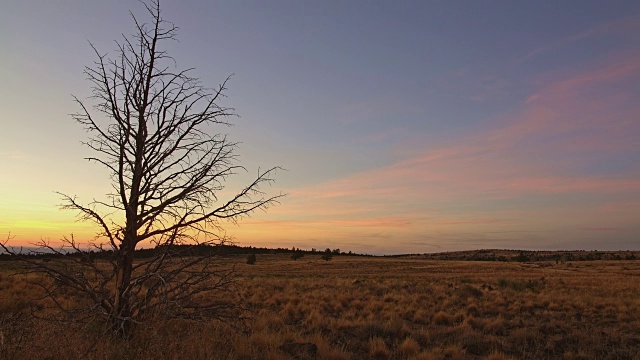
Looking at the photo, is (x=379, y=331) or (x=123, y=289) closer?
(x=123, y=289)

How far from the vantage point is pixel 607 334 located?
1198cm

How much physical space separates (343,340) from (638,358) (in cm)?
636

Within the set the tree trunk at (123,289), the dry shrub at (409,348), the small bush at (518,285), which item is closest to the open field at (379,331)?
the dry shrub at (409,348)

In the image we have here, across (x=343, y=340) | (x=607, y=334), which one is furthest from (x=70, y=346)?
(x=607, y=334)

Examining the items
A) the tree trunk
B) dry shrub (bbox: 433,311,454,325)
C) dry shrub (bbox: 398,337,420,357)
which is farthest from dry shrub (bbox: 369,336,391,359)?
the tree trunk

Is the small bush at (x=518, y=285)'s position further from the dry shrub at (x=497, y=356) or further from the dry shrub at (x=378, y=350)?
the dry shrub at (x=378, y=350)

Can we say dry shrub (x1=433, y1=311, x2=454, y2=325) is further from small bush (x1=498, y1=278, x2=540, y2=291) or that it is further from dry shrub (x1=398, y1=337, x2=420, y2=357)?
small bush (x1=498, y1=278, x2=540, y2=291)

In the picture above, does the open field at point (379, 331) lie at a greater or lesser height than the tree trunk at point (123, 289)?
lesser

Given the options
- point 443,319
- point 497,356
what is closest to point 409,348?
point 497,356

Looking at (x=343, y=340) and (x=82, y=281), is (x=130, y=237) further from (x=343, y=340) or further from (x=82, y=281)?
(x=343, y=340)

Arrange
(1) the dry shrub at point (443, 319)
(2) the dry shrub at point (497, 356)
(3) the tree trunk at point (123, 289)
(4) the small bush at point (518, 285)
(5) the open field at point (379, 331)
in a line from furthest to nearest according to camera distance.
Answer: (4) the small bush at point (518, 285)
(1) the dry shrub at point (443, 319)
(2) the dry shrub at point (497, 356)
(3) the tree trunk at point (123, 289)
(5) the open field at point (379, 331)

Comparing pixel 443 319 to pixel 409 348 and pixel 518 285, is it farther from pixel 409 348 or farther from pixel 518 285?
pixel 518 285

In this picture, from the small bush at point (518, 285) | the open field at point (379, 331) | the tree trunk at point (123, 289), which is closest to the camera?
the open field at point (379, 331)

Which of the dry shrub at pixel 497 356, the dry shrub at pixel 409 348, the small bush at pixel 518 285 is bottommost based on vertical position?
the dry shrub at pixel 497 356
